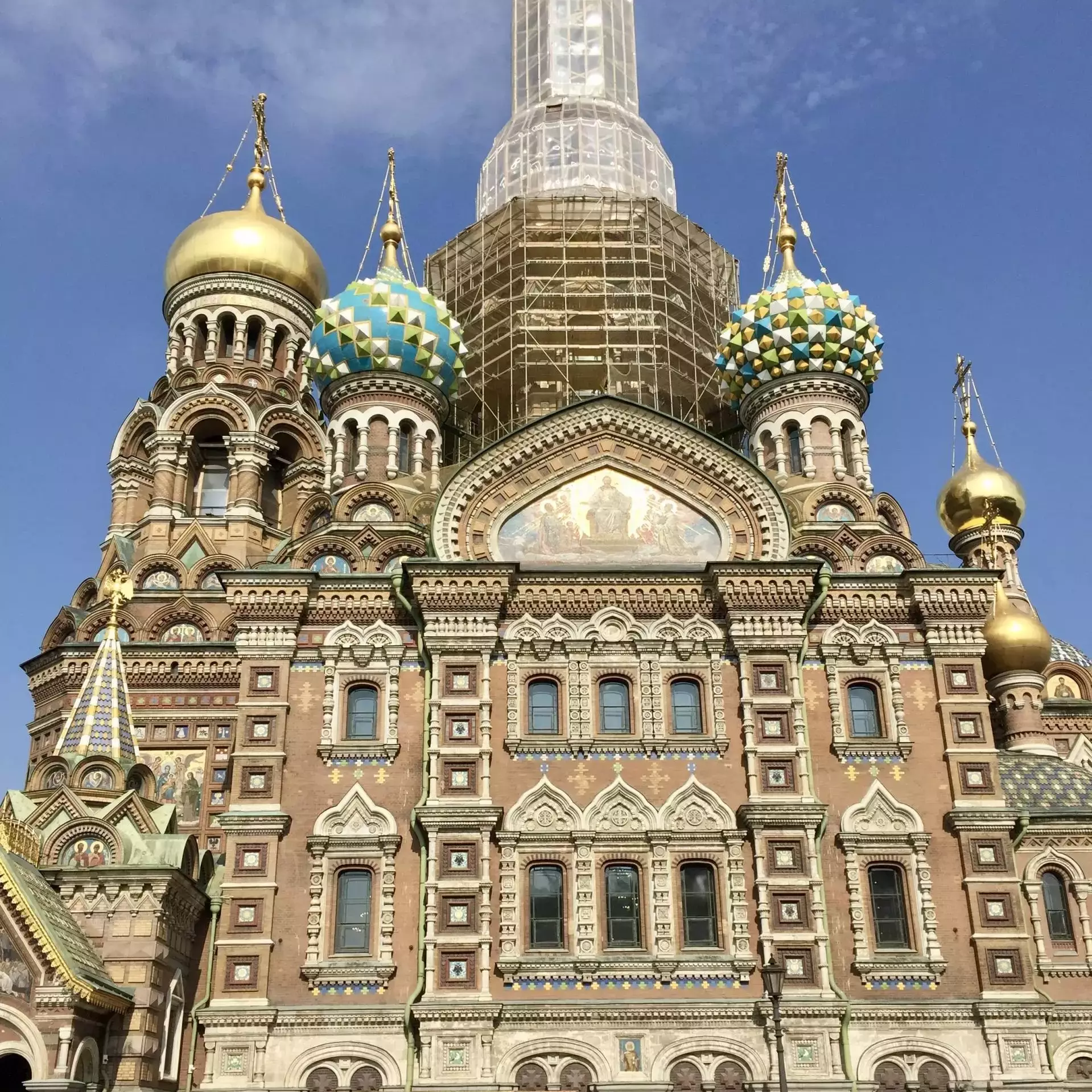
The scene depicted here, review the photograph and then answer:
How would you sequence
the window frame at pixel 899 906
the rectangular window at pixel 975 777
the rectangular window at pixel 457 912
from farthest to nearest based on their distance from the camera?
the rectangular window at pixel 975 777
the window frame at pixel 899 906
the rectangular window at pixel 457 912

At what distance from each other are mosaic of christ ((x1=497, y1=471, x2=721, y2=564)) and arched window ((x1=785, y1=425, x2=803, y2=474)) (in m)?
3.49

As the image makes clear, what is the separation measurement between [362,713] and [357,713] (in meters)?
0.06

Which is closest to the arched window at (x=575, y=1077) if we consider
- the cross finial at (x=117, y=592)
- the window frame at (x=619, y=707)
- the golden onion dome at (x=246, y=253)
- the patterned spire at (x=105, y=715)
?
the window frame at (x=619, y=707)

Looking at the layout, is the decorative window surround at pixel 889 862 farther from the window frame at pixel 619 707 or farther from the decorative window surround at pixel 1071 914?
the window frame at pixel 619 707

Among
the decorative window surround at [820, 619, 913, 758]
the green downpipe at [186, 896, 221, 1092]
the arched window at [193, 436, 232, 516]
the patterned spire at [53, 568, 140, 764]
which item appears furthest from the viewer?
the arched window at [193, 436, 232, 516]

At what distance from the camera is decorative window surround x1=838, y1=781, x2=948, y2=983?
1560 centimetres

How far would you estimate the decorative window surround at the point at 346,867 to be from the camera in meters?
15.5

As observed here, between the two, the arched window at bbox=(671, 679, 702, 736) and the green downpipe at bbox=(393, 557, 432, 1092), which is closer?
the green downpipe at bbox=(393, 557, 432, 1092)

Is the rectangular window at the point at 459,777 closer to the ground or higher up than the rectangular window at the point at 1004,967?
higher up

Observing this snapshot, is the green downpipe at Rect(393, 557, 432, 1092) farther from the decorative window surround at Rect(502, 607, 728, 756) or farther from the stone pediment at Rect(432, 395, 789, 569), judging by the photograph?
the decorative window surround at Rect(502, 607, 728, 756)

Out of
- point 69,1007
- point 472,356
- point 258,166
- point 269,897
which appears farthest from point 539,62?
point 69,1007

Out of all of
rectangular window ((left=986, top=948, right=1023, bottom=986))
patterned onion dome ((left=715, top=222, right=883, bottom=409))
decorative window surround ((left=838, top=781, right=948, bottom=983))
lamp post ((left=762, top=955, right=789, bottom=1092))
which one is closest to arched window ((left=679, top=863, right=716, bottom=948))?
decorative window surround ((left=838, top=781, right=948, bottom=983))

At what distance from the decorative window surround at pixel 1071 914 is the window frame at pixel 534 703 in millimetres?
6262

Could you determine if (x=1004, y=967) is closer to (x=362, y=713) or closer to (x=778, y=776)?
(x=778, y=776)
